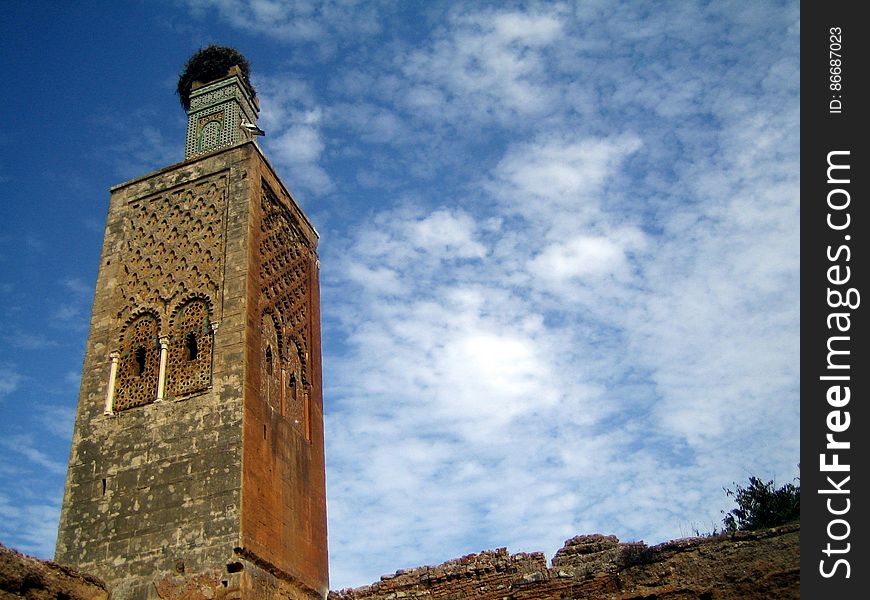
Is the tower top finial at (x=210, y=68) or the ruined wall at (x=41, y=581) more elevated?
the tower top finial at (x=210, y=68)

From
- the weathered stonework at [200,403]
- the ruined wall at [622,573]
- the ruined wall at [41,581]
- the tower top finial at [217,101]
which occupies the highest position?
the tower top finial at [217,101]

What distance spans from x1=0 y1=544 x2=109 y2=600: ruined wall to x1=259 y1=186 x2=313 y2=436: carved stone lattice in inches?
145

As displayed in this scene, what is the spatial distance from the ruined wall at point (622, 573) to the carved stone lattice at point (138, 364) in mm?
4226

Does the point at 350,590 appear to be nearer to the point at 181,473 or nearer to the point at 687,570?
the point at 181,473

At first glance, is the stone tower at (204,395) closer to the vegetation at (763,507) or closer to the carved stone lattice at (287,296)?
the carved stone lattice at (287,296)

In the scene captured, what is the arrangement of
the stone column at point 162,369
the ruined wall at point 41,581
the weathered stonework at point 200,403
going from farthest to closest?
the stone column at point 162,369
the weathered stonework at point 200,403
the ruined wall at point 41,581

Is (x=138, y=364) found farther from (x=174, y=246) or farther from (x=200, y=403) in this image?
(x=174, y=246)

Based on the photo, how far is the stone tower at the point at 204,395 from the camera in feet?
35.1

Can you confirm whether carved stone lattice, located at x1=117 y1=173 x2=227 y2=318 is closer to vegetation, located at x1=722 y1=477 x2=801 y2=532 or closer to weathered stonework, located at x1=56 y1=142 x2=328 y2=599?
weathered stonework, located at x1=56 y1=142 x2=328 y2=599

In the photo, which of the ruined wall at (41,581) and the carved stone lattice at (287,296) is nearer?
the ruined wall at (41,581)

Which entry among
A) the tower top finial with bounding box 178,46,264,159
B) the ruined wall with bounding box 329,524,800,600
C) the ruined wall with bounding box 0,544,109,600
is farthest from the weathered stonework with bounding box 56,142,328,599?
the ruined wall with bounding box 329,524,800,600

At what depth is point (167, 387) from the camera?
39.6ft

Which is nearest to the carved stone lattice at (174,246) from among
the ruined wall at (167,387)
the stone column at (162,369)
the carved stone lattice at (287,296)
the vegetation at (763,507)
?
→ the ruined wall at (167,387)
